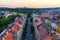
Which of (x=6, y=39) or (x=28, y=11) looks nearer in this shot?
(x=6, y=39)

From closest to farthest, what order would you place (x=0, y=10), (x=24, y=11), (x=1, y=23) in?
(x=1, y=23)
(x=0, y=10)
(x=24, y=11)

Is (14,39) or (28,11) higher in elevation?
(14,39)

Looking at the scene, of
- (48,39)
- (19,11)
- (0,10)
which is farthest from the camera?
(19,11)

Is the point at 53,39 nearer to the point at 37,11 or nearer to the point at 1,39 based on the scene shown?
the point at 1,39

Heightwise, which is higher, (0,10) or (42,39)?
(42,39)

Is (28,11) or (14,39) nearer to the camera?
(14,39)

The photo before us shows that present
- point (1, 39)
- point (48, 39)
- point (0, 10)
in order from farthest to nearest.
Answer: point (0, 10), point (48, 39), point (1, 39)

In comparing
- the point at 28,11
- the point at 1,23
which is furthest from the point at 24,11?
the point at 1,23

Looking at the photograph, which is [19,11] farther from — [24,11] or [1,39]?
[1,39]

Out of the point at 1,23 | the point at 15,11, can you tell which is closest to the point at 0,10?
the point at 15,11
